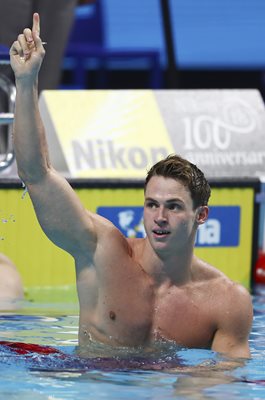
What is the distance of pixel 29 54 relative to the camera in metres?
3.68

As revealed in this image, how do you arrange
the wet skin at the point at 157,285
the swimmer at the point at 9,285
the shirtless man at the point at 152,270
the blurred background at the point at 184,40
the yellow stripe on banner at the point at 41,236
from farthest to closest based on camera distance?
1. the blurred background at the point at 184,40
2. the yellow stripe on banner at the point at 41,236
3. the swimmer at the point at 9,285
4. the wet skin at the point at 157,285
5. the shirtless man at the point at 152,270

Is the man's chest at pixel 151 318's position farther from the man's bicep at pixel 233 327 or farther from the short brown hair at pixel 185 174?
the short brown hair at pixel 185 174

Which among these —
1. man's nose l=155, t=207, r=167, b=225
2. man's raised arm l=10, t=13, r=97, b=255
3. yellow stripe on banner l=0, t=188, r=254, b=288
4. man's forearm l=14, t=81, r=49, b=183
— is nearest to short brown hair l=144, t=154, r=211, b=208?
man's nose l=155, t=207, r=167, b=225

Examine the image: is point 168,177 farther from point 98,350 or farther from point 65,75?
point 65,75

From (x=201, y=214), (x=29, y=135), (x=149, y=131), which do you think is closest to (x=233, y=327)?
(x=201, y=214)

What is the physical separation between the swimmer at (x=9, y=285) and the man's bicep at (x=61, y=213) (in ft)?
5.66

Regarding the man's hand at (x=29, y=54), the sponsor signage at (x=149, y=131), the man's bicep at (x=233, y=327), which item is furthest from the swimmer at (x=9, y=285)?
the man's hand at (x=29, y=54)

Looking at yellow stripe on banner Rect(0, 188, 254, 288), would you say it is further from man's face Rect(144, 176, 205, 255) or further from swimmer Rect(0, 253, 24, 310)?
man's face Rect(144, 176, 205, 255)

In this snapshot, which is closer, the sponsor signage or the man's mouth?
the man's mouth

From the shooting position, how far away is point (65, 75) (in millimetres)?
11289

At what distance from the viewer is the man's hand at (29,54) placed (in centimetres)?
367

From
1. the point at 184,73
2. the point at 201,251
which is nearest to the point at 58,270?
the point at 201,251

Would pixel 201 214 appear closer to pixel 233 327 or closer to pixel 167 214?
pixel 167 214

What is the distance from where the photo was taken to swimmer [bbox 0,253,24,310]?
5703 millimetres
